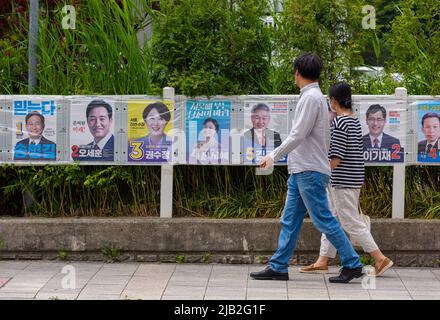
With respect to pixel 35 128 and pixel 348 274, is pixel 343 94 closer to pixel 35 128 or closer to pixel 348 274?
pixel 348 274

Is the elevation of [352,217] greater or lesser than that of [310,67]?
lesser

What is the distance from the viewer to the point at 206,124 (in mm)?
8453

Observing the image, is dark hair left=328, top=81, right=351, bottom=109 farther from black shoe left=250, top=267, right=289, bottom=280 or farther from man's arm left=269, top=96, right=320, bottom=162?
black shoe left=250, top=267, right=289, bottom=280

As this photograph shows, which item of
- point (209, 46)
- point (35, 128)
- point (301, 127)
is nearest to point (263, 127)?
point (209, 46)

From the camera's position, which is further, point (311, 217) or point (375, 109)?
point (375, 109)

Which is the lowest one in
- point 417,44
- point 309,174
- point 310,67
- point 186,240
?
point 186,240

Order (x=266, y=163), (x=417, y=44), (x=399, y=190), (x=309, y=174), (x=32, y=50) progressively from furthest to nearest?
(x=417, y=44), (x=32, y=50), (x=399, y=190), (x=309, y=174), (x=266, y=163)

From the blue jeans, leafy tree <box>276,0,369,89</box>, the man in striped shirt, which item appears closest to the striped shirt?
the man in striped shirt

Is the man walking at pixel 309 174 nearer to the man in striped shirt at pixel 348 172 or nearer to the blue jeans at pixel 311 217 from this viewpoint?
the blue jeans at pixel 311 217

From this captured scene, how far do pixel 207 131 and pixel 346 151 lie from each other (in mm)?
1563

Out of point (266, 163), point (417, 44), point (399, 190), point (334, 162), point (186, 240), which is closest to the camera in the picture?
point (266, 163)

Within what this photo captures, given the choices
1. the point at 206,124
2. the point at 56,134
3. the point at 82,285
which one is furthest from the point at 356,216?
the point at 56,134

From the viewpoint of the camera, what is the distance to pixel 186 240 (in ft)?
26.9

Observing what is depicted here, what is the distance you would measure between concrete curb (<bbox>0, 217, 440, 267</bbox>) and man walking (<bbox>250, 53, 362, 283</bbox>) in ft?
2.60
